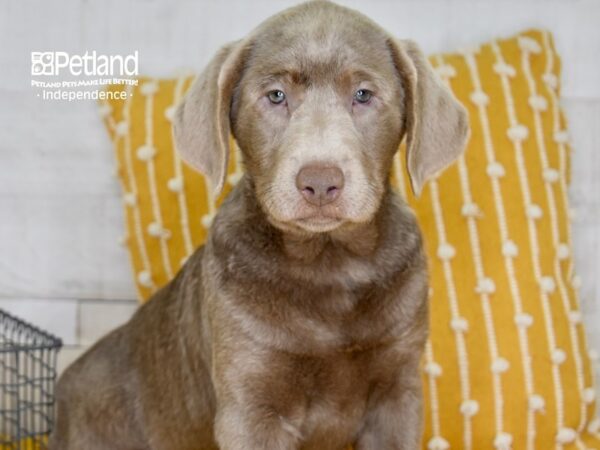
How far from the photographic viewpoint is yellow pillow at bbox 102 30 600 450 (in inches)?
98.9

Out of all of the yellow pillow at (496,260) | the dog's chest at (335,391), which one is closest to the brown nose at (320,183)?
the dog's chest at (335,391)

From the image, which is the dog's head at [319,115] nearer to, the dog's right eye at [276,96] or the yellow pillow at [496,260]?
the dog's right eye at [276,96]

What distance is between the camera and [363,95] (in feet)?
6.16

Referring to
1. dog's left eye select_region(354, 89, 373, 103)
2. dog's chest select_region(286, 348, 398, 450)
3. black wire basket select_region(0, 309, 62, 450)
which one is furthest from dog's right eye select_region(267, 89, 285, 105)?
black wire basket select_region(0, 309, 62, 450)

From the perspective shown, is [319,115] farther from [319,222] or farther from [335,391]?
A: [335,391]

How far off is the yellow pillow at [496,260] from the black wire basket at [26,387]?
Result: 438 mm

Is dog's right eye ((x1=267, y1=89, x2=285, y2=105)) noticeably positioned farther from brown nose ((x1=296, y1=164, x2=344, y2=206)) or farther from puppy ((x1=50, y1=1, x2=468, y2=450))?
brown nose ((x1=296, y1=164, x2=344, y2=206))

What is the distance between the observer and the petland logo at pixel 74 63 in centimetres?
297

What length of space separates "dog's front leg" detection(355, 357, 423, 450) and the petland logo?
139 cm

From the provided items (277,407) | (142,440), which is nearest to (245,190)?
(277,407)

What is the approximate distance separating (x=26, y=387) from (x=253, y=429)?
1.16 m

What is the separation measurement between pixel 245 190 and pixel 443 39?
1122mm

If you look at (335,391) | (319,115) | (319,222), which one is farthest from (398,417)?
(319,115)

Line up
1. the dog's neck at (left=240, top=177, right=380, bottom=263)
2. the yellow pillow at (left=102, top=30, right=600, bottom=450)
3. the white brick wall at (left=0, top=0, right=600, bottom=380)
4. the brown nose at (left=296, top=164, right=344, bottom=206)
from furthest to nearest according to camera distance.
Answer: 1. the white brick wall at (left=0, top=0, right=600, bottom=380)
2. the yellow pillow at (left=102, top=30, right=600, bottom=450)
3. the dog's neck at (left=240, top=177, right=380, bottom=263)
4. the brown nose at (left=296, top=164, right=344, bottom=206)
